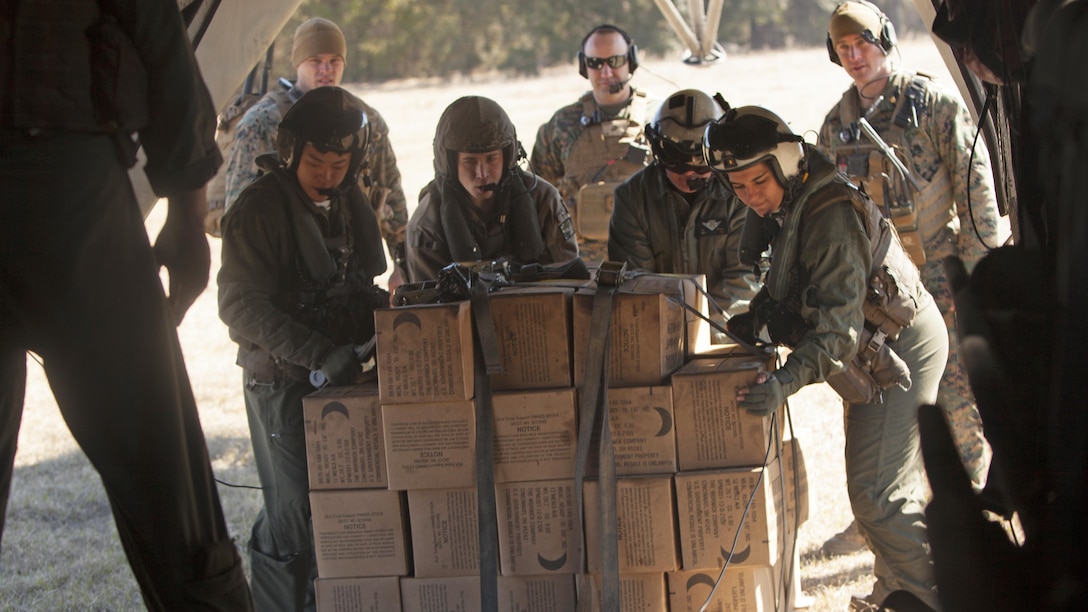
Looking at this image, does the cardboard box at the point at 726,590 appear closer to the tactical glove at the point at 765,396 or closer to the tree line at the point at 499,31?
the tactical glove at the point at 765,396

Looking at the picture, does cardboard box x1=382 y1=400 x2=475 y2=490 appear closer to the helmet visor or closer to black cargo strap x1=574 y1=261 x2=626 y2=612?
black cargo strap x1=574 y1=261 x2=626 y2=612

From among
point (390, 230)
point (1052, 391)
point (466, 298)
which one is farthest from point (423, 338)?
point (390, 230)

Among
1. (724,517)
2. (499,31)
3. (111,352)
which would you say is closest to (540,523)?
(724,517)

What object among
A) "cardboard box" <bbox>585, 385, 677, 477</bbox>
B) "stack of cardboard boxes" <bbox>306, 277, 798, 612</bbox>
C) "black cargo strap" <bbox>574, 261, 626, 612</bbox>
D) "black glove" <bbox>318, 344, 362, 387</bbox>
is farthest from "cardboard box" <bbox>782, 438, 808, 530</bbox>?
"black glove" <bbox>318, 344, 362, 387</bbox>

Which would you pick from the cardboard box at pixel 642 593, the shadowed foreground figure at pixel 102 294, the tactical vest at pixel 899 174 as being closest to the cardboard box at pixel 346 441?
the cardboard box at pixel 642 593

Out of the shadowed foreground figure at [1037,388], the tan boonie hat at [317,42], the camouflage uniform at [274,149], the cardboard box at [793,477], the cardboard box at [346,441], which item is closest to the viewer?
the shadowed foreground figure at [1037,388]

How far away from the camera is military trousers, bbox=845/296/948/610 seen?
180 inches

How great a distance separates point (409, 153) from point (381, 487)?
64.8 ft

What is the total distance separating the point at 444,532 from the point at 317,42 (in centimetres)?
445

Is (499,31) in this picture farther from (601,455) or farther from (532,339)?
(601,455)

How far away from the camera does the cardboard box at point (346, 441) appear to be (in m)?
3.95

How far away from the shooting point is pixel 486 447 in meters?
3.76

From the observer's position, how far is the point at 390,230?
7.55 metres

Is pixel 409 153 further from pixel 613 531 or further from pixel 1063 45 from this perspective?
pixel 1063 45
